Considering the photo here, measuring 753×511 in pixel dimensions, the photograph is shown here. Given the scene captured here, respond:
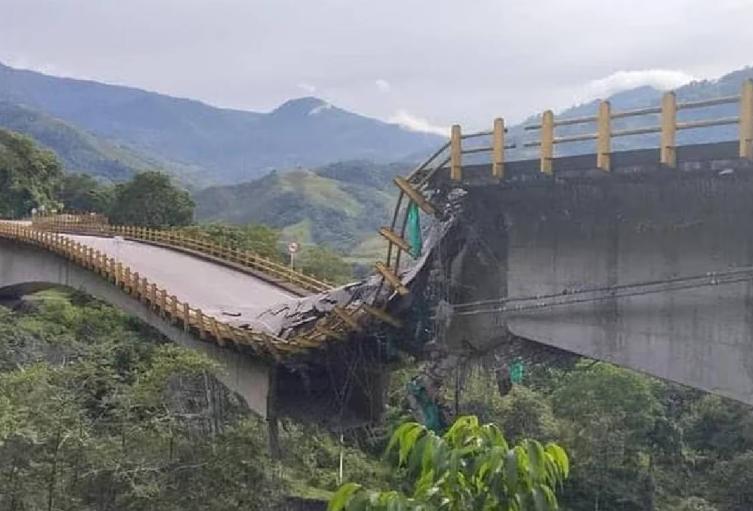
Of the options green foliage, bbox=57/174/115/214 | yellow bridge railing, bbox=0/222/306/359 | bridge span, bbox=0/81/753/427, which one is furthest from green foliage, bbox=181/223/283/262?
bridge span, bbox=0/81/753/427

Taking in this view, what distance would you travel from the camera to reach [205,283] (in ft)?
86.0

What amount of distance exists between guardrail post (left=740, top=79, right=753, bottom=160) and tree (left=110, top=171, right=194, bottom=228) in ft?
161

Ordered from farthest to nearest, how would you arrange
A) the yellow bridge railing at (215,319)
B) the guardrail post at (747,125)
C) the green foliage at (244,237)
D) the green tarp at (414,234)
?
the green foliage at (244,237), the yellow bridge railing at (215,319), the green tarp at (414,234), the guardrail post at (747,125)

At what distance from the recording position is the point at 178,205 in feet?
184

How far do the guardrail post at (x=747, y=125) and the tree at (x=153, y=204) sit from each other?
49.0m

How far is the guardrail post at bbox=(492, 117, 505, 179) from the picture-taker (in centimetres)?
1152

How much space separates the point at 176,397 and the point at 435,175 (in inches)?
505

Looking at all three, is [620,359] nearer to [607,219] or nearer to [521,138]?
[607,219]

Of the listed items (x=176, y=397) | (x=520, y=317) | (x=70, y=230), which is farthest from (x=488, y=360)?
(x=70, y=230)

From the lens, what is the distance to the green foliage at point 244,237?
1800 inches

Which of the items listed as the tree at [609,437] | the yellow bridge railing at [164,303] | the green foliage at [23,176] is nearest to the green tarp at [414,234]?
the yellow bridge railing at [164,303]

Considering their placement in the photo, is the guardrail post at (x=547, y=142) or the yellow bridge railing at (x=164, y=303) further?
the yellow bridge railing at (x=164, y=303)

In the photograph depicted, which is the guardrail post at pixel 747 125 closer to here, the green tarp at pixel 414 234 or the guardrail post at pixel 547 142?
the guardrail post at pixel 547 142

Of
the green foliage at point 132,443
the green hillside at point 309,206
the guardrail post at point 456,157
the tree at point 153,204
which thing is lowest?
the green foliage at point 132,443
